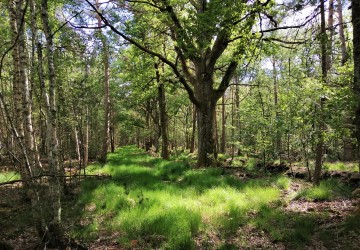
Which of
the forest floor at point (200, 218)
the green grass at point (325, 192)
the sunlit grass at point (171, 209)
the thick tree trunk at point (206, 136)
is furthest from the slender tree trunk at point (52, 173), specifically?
the thick tree trunk at point (206, 136)

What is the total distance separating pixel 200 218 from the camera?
483cm

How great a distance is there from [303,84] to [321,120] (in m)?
2.03

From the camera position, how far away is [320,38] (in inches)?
197

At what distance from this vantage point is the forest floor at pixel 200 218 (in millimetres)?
4145

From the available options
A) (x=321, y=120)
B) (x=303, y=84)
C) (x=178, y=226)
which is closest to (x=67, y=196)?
(x=178, y=226)

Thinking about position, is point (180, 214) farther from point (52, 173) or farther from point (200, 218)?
point (52, 173)

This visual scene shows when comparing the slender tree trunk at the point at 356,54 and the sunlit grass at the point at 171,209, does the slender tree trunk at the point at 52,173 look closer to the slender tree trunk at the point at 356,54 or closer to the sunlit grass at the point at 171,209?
the sunlit grass at the point at 171,209

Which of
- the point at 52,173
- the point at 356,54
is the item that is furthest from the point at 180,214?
the point at 356,54

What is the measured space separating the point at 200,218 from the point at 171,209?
61 centimetres

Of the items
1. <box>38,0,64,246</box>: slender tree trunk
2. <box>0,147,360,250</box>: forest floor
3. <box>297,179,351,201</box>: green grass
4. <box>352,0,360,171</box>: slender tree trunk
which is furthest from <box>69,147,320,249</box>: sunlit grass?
<box>352,0,360,171</box>: slender tree trunk

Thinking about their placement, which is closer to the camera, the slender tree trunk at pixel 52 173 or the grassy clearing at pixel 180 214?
the slender tree trunk at pixel 52 173

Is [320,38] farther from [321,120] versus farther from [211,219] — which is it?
[211,219]

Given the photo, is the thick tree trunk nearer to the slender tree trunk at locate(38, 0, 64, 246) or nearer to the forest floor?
the forest floor

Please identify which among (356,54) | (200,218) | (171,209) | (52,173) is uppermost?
(356,54)
